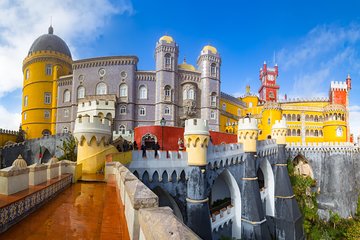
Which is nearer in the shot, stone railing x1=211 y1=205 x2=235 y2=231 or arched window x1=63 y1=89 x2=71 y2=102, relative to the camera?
stone railing x1=211 y1=205 x2=235 y2=231

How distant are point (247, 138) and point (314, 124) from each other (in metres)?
32.4

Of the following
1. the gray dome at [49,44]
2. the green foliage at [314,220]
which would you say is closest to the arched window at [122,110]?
the gray dome at [49,44]

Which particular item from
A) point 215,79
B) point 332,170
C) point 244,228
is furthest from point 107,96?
point 332,170

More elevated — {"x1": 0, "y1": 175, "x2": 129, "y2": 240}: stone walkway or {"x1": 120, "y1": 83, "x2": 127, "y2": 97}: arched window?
{"x1": 120, "y1": 83, "x2": 127, "y2": 97}: arched window

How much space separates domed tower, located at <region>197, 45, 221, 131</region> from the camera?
119 ft

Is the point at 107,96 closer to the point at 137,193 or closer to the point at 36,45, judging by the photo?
the point at 36,45

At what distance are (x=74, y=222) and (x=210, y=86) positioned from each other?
109 ft

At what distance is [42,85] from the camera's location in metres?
39.2

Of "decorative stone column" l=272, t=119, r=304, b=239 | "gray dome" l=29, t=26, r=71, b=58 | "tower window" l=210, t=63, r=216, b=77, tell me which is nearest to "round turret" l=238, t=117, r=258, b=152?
"decorative stone column" l=272, t=119, r=304, b=239

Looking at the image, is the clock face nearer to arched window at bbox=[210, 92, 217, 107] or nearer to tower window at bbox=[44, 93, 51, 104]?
arched window at bbox=[210, 92, 217, 107]

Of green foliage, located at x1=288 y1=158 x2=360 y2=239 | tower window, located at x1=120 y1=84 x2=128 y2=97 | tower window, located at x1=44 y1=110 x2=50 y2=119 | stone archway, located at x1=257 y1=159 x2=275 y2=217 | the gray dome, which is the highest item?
the gray dome

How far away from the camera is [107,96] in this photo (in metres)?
33.8

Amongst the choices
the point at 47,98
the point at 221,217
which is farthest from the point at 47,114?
the point at 221,217

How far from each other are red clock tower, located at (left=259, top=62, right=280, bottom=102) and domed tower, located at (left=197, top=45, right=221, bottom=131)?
27.2m
